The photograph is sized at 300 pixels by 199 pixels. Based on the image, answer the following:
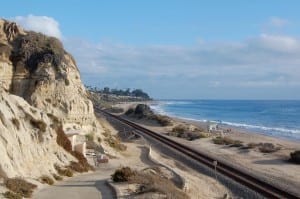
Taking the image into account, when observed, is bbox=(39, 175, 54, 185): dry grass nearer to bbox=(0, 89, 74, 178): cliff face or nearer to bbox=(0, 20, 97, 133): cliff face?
bbox=(0, 89, 74, 178): cliff face

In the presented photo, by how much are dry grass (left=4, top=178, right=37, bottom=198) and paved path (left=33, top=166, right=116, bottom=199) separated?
292mm

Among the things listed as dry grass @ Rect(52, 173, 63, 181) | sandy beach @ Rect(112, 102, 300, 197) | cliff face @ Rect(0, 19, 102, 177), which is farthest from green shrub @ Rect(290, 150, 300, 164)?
dry grass @ Rect(52, 173, 63, 181)

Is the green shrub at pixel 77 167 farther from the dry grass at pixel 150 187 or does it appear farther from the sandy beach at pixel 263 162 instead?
the sandy beach at pixel 263 162

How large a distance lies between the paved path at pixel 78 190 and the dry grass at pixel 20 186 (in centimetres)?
29

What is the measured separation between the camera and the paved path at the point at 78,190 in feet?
61.6

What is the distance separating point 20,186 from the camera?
18234 mm

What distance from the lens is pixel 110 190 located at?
20.7 metres

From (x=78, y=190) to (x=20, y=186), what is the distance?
2.86 m

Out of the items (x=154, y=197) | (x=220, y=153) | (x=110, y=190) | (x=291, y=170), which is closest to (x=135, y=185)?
(x=110, y=190)

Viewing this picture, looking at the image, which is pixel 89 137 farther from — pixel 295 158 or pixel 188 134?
pixel 188 134

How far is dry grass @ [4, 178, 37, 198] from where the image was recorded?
57.6 ft

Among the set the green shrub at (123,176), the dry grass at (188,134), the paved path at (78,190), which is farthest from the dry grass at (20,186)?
the dry grass at (188,134)

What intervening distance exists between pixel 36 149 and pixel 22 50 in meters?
16.6

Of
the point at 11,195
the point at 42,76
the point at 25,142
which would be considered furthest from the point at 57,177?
the point at 42,76
